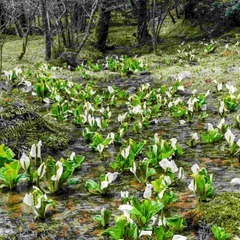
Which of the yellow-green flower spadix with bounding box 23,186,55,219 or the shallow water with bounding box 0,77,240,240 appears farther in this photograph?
the yellow-green flower spadix with bounding box 23,186,55,219

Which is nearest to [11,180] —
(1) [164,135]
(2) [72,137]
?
(2) [72,137]

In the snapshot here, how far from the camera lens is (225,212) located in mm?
3553

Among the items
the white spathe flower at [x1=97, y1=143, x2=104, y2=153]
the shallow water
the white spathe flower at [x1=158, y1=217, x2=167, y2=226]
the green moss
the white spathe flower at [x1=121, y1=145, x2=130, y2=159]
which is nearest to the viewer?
the white spathe flower at [x1=158, y1=217, x2=167, y2=226]

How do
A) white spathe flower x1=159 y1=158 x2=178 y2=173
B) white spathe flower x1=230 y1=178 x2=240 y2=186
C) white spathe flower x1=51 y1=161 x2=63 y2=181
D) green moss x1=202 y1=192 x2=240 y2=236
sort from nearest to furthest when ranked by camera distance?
green moss x1=202 y1=192 x2=240 y2=236
white spathe flower x1=230 y1=178 x2=240 y2=186
white spathe flower x1=51 y1=161 x2=63 y2=181
white spathe flower x1=159 y1=158 x2=178 y2=173

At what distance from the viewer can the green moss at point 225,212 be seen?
338 cm

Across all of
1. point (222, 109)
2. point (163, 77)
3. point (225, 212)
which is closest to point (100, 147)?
point (225, 212)

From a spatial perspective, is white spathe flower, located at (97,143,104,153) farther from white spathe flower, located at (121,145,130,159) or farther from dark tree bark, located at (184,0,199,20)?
dark tree bark, located at (184,0,199,20)

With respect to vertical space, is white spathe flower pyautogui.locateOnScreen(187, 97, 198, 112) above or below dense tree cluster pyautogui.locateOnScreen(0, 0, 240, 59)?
below

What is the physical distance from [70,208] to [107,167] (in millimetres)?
1384

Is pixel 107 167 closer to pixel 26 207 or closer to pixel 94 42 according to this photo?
pixel 26 207

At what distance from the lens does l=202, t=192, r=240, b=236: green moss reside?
11.1 feet

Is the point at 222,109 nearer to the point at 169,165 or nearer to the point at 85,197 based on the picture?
the point at 169,165

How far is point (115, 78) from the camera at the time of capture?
13.4 m

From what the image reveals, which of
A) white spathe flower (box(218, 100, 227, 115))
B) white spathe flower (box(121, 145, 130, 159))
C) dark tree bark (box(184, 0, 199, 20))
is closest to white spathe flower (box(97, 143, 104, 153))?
white spathe flower (box(121, 145, 130, 159))
